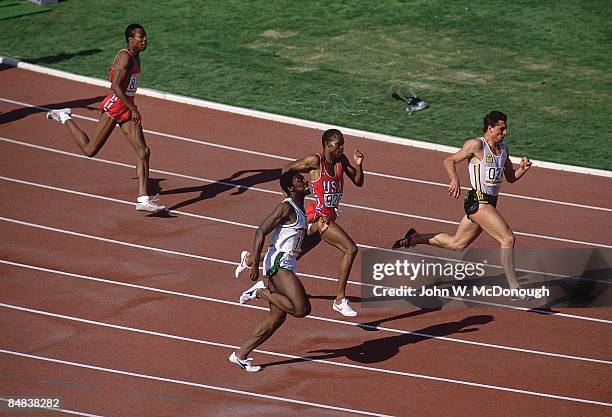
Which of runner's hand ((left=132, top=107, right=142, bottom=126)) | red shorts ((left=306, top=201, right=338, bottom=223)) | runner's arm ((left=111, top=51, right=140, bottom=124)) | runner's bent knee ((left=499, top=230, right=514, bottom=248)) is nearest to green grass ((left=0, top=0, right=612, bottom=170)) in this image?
runner's hand ((left=132, top=107, right=142, bottom=126))

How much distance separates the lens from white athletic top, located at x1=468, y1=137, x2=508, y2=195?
12406 millimetres

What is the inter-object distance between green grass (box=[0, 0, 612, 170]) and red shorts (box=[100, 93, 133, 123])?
4181 millimetres

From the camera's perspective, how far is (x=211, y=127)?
1766 centimetres

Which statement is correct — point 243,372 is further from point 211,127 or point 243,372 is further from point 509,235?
point 211,127

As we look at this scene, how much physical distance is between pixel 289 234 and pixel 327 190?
1.41 meters

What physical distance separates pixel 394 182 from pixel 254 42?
20.3ft

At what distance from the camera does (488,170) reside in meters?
12.4

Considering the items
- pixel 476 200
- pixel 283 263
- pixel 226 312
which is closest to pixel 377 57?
pixel 476 200

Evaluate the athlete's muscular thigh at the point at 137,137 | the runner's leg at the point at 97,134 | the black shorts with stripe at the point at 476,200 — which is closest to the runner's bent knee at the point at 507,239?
the black shorts with stripe at the point at 476,200

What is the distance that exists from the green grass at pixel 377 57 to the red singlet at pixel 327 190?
561 cm

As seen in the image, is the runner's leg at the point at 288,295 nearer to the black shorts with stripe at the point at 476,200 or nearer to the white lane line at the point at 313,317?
the white lane line at the point at 313,317

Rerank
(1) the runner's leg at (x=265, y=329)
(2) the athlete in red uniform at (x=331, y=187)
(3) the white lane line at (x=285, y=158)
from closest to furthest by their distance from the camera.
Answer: (1) the runner's leg at (x=265, y=329), (2) the athlete in red uniform at (x=331, y=187), (3) the white lane line at (x=285, y=158)

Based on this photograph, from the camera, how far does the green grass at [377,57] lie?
1822 centimetres

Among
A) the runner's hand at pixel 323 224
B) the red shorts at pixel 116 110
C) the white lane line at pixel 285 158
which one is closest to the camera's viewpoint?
the runner's hand at pixel 323 224
